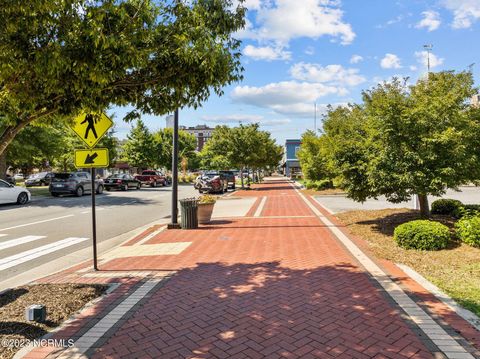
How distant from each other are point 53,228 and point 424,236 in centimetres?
1066

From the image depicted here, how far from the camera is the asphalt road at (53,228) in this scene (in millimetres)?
A: 8102

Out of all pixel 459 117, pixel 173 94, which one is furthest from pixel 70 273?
pixel 459 117

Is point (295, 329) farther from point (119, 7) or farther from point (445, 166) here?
point (445, 166)

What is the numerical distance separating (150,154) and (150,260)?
155 feet

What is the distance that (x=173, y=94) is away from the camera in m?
5.43

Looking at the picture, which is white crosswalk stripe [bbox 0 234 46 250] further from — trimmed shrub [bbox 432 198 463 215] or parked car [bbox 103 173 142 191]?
parked car [bbox 103 173 142 191]

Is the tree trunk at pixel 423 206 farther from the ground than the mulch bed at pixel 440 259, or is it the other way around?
the tree trunk at pixel 423 206

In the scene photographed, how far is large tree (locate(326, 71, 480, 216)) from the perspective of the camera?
8703 millimetres

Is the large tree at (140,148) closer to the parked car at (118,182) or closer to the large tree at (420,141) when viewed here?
the parked car at (118,182)

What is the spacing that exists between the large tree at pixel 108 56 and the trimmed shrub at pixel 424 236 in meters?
5.19

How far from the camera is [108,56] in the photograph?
13.5 feet

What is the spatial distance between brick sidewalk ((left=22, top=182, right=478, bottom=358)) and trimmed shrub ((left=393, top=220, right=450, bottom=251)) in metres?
1.36

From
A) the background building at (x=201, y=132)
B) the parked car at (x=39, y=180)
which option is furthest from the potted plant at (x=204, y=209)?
the background building at (x=201, y=132)

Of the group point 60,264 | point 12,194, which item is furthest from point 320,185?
point 60,264
